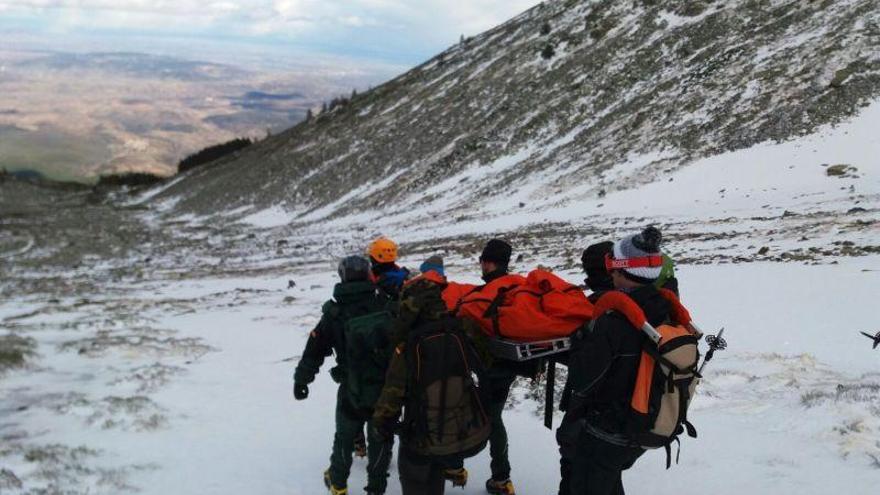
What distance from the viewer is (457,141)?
51.9 m

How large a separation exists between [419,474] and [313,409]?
4.67m

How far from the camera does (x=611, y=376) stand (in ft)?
14.2

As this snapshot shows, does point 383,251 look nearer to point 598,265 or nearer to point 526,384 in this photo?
point 598,265

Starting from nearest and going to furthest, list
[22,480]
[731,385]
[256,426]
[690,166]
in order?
1. [22,480]
2. [731,385]
3. [256,426]
4. [690,166]

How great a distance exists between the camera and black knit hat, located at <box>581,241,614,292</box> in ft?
19.0

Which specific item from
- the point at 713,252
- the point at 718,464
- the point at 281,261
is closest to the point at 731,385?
the point at 718,464

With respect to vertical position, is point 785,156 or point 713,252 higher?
point 785,156

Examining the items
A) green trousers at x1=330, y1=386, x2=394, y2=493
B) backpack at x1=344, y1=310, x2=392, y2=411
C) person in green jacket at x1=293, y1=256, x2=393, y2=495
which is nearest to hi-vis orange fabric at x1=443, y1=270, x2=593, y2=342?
backpack at x1=344, y1=310, x2=392, y2=411

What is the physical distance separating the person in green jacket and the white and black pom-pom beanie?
8.00ft

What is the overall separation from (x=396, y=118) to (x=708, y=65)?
3474 centimetres

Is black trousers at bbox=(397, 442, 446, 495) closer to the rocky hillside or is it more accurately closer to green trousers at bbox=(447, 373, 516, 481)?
green trousers at bbox=(447, 373, 516, 481)

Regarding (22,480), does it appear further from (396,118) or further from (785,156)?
(396,118)

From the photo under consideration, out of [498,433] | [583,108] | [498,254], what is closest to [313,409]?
[498,433]

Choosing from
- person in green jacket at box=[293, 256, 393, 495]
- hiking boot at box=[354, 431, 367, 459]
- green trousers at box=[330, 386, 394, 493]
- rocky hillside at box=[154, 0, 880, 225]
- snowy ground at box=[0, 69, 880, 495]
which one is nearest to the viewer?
person in green jacket at box=[293, 256, 393, 495]
